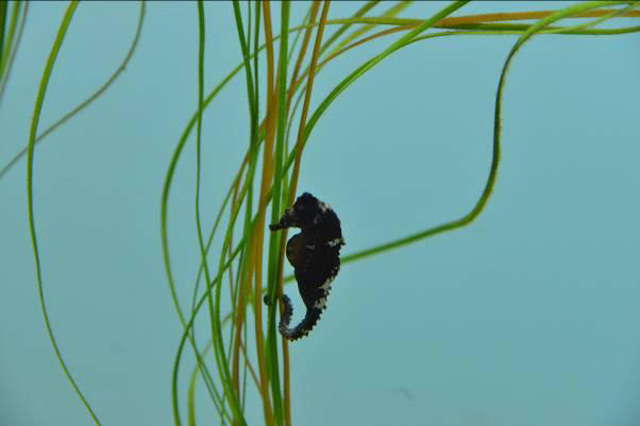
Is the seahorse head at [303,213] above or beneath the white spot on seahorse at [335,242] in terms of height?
above

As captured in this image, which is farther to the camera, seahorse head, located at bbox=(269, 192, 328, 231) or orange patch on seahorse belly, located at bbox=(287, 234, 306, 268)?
orange patch on seahorse belly, located at bbox=(287, 234, 306, 268)

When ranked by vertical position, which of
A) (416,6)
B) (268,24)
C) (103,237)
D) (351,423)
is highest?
(416,6)

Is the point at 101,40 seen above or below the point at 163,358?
above

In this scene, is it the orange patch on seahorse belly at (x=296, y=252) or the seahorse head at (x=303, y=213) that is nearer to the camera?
the seahorse head at (x=303, y=213)

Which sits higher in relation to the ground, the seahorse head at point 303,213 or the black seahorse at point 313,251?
the seahorse head at point 303,213

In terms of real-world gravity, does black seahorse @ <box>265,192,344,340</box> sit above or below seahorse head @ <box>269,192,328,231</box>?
below

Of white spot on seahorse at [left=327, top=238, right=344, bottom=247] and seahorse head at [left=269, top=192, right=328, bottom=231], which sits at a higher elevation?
seahorse head at [left=269, top=192, right=328, bottom=231]

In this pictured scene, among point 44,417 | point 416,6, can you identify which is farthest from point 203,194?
point 416,6

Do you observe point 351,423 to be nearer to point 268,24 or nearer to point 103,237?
point 103,237
